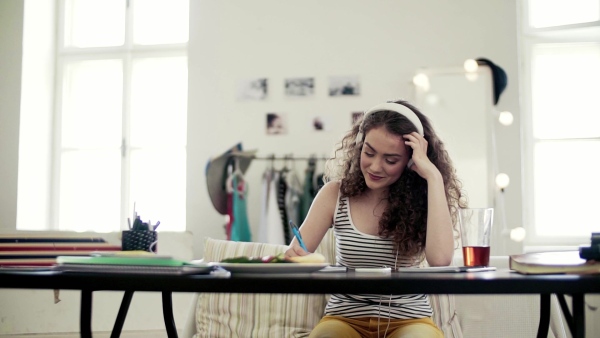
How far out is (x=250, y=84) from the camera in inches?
179

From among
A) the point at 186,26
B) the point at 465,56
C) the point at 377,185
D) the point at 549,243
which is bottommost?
the point at 549,243

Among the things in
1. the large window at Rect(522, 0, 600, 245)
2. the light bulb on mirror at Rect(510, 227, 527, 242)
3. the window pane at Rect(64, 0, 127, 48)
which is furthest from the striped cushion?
the window pane at Rect(64, 0, 127, 48)

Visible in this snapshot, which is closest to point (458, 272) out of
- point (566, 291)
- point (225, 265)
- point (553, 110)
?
point (566, 291)

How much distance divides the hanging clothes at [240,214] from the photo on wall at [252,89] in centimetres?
56

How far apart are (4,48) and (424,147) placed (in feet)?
12.9

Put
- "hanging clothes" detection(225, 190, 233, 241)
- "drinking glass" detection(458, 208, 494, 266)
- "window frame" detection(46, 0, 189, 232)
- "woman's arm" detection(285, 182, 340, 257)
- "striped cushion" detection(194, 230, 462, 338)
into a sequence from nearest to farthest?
"drinking glass" detection(458, 208, 494, 266) → "woman's arm" detection(285, 182, 340, 257) → "striped cushion" detection(194, 230, 462, 338) → "hanging clothes" detection(225, 190, 233, 241) → "window frame" detection(46, 0, 189, 232)

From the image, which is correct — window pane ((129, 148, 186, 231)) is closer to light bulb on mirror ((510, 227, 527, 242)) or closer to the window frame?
the window frame

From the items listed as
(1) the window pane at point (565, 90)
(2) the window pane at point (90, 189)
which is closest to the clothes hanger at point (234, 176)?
(2) the window pane at point (90, 189)

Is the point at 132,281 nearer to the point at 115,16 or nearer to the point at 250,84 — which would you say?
the point at 250,84

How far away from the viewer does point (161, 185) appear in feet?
16.4

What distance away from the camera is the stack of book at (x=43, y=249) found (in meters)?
1.46

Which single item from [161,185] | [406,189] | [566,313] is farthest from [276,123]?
[566,313]

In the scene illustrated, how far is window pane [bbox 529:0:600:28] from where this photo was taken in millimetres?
4559

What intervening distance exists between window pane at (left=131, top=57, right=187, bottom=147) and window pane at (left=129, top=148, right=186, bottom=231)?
12 centimetres
